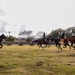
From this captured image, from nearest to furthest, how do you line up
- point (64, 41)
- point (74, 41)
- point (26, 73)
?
point (26, 73) → point (74, 41) → point (64, 41)

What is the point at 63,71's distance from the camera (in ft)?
55.5

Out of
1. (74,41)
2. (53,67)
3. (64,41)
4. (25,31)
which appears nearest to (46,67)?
(53,67)

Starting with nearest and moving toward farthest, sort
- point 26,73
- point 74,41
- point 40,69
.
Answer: point 26,73, point 40,69, point 74,41

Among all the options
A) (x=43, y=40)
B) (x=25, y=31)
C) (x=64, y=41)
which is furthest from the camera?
(x=25, y=31)

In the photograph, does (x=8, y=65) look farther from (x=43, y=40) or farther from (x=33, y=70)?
(x=43, y=40)

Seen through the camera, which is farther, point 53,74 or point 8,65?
point 8,65

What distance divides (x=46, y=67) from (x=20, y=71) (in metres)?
2.05

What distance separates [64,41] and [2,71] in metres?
26.8

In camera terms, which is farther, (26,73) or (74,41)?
(74,41)

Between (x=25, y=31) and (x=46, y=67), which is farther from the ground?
(x=25, y=31)

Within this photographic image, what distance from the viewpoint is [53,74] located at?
16172 mm

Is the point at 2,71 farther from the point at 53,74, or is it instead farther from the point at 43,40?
the point at 43,40

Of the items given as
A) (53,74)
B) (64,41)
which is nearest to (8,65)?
(53,74)

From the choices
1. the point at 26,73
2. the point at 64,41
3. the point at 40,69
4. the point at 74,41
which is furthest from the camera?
the point at 64,41
